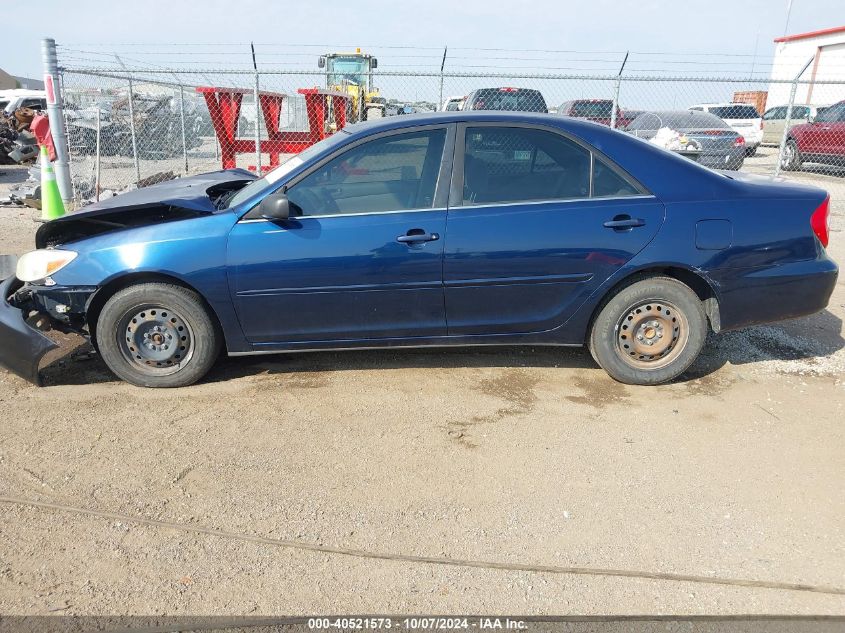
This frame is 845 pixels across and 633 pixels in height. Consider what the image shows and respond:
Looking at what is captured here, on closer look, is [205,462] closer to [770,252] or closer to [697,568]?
[697,568]

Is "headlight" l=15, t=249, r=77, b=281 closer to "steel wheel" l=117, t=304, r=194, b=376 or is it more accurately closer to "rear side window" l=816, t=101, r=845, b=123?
"steel wheel" l=117, t=304, r=194, b=376

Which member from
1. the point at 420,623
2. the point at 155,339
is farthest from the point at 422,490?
the point at 155,339

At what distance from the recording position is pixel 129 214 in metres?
4.50

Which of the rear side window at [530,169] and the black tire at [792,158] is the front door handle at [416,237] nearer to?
the rear side window at [530,169]

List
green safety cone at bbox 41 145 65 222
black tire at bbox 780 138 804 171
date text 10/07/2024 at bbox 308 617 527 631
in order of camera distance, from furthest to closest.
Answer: black tire at bbox 780 138 804 171 < green safety cone at bbox 41 145 65 222 < date text 10/07/2024 at bbox 308 617 527 631

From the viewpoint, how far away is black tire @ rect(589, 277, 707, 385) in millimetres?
4129

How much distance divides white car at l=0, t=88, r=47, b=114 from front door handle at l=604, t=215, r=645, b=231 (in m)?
19.8

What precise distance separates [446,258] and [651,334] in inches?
57.0

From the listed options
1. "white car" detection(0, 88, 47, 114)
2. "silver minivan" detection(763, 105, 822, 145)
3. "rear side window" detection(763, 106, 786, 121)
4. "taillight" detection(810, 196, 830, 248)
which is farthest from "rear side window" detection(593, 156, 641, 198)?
"rear side window" detection(763, 106, 786, 121)

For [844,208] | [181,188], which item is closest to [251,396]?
[181,188]

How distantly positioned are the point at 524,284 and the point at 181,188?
2.70 meters

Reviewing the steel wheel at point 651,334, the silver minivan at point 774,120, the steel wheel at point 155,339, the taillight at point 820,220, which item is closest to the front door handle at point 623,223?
the steel wheel at point 651,334

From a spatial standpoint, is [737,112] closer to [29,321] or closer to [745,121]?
[745,121]

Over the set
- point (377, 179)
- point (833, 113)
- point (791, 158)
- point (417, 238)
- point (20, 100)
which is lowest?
point (417, 238)
